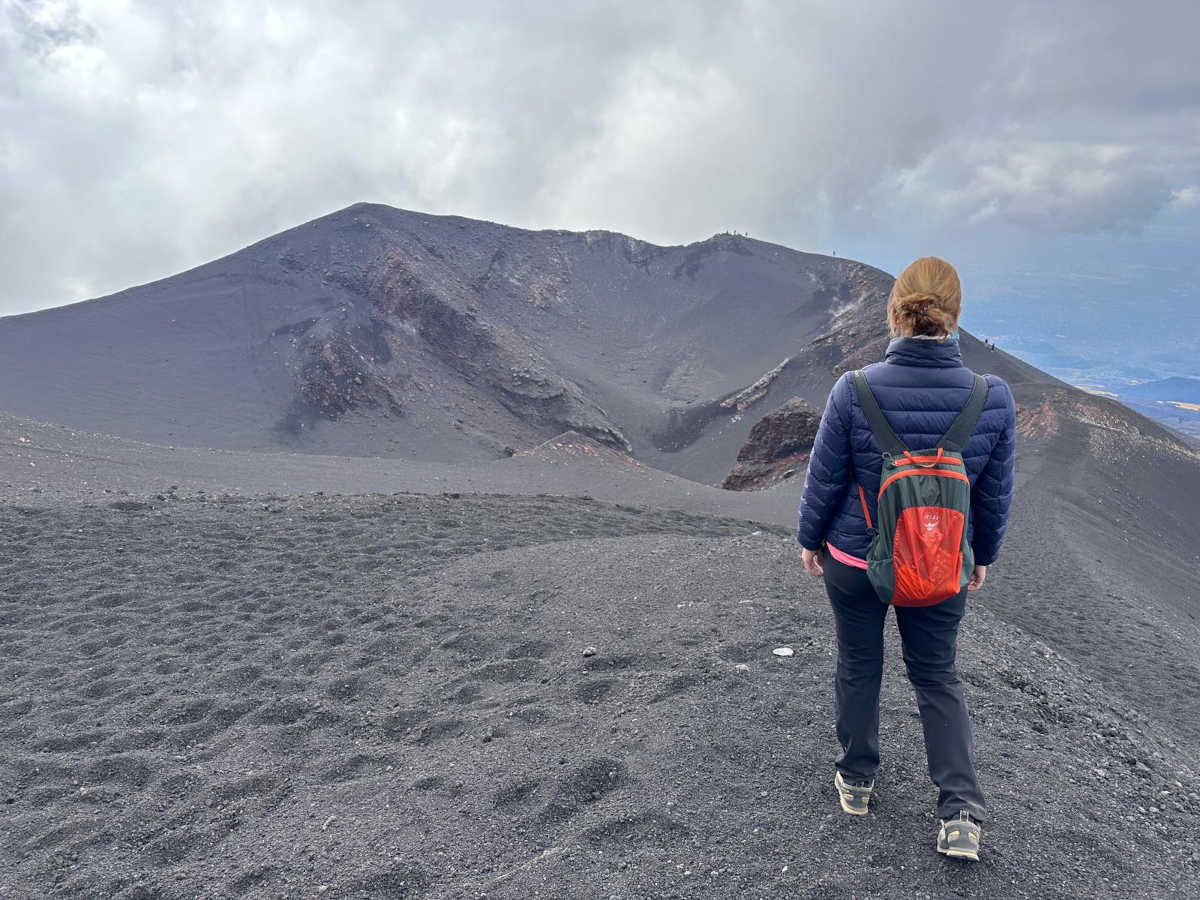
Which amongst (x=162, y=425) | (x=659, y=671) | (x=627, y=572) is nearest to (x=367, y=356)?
(x=162, y=425)

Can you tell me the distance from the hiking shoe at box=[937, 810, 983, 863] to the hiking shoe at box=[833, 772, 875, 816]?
11.7 inches

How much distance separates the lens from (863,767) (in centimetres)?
293

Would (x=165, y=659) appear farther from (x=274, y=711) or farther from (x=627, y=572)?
(x=627, y=572)

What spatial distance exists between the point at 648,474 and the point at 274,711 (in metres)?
12.7

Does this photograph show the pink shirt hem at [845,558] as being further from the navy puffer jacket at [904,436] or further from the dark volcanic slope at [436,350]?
the dark volcanic slope at [436,350]

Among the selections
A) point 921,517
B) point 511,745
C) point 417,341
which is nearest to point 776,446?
point 417,341

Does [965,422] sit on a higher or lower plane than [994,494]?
higher

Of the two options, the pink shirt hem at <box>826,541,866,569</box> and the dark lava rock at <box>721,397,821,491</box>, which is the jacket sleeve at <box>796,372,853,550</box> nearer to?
the pink shirt hem at <box>826,541,866,569</box>

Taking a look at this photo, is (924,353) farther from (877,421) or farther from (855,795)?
(855,795)

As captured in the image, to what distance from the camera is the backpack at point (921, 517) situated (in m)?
2.55

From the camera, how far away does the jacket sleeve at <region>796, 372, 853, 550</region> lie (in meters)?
2.72

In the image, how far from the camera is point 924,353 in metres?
2.68

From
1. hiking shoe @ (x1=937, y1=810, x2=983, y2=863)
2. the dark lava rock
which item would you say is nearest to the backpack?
hiking shoe @ (x1=937, y1=810, x2=983, y2=863)

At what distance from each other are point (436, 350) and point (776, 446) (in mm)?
15707
